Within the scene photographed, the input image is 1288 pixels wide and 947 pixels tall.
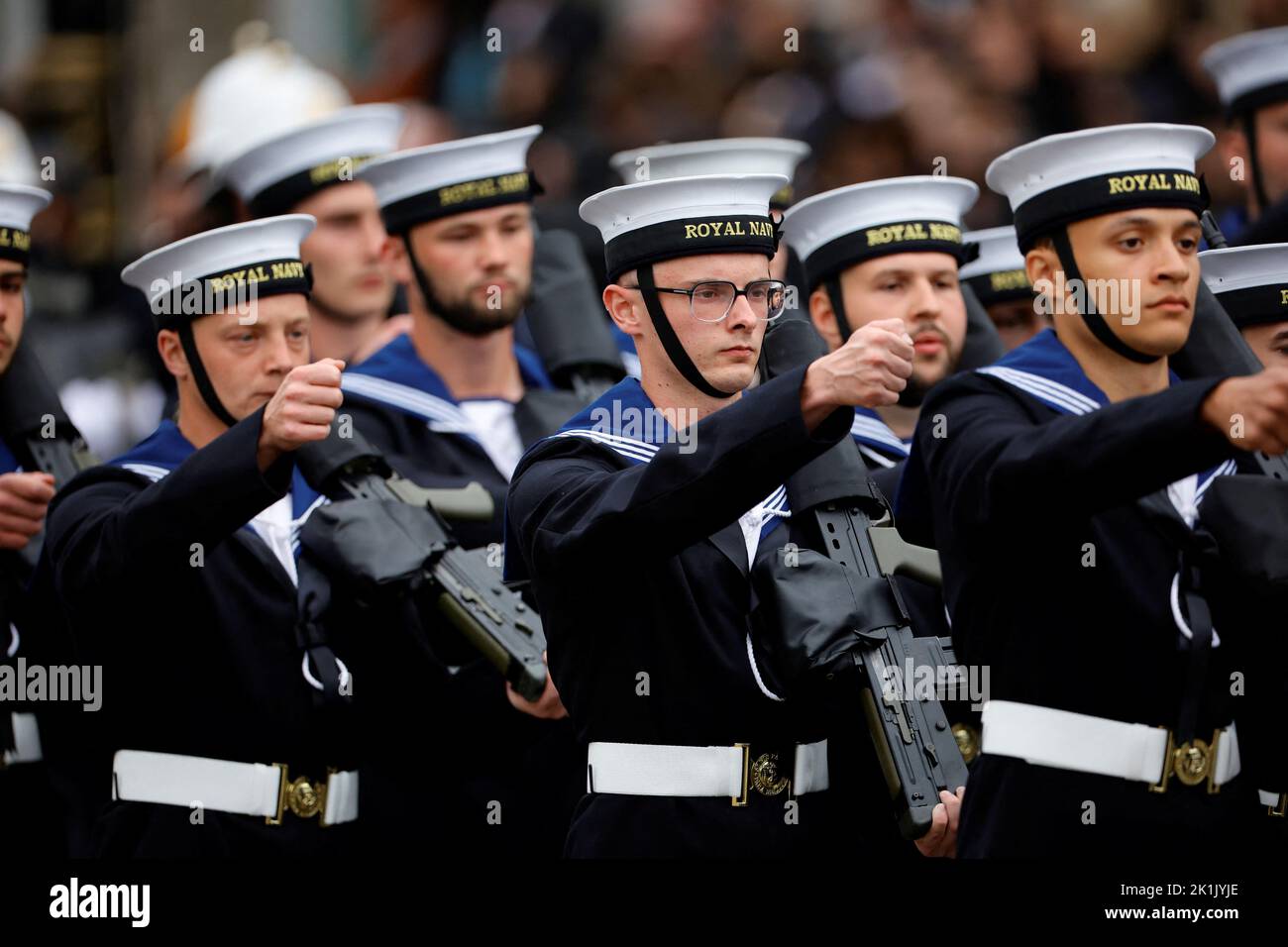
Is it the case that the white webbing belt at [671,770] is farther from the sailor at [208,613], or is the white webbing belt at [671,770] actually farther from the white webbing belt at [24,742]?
the white webbing belt at [24,742]

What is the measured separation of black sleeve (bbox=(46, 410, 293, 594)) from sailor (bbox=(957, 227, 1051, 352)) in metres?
2.74

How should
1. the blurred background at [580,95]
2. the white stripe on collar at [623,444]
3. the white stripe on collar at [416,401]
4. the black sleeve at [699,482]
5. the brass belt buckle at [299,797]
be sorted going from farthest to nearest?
the blurred background at [580,95] → the white stripe on collar at [416,401] → the brass belt buckle at [299,797] → the white stripe on collar at [623,444] → the black sleeve at [699,482]

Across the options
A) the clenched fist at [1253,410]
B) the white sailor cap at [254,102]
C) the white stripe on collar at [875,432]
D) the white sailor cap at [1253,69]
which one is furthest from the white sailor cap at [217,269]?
the white sailor cap at [254,102]

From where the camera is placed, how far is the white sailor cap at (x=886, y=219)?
762 centimetres

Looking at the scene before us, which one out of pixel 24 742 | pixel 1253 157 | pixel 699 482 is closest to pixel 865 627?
pixel 699 482

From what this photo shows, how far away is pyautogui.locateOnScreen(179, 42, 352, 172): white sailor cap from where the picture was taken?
39.1ft

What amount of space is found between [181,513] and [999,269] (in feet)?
9.96

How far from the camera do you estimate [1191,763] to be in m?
5.82

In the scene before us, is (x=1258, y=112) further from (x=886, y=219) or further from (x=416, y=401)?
(x=416, y=401)

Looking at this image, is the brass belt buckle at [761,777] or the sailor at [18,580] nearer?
the brass belt buckle at [761,777]

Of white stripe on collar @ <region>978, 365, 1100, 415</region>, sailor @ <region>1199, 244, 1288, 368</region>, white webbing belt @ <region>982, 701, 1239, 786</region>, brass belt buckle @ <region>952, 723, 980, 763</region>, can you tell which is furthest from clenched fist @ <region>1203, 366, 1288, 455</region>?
brass belt buckle @ <region>952, 723, 980, 763</region>

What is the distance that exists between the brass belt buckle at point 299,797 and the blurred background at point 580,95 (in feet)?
11.5
